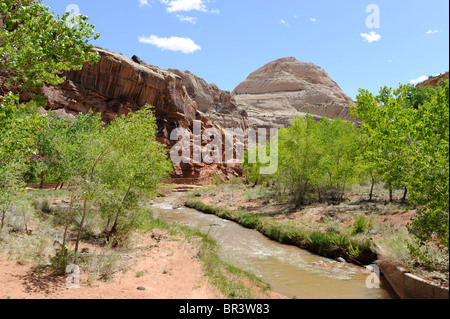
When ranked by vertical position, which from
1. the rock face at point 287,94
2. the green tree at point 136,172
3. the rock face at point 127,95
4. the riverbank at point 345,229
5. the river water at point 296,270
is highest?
the rock face at point 287,94

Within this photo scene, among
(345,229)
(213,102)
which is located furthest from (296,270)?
(213,102)

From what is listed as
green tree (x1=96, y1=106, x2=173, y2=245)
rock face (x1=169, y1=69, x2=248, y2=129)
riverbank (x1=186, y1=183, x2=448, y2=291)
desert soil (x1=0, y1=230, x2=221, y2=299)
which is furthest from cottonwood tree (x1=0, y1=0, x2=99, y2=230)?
rock face (x1=169, y1=69, x2=248, y2=129)

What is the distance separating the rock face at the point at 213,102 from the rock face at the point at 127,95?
62.3ft

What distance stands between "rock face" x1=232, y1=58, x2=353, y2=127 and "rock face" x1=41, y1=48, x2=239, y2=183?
3796 centimetres

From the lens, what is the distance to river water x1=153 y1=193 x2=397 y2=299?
8906 mm

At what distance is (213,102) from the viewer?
262 feet

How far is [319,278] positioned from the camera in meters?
10.2

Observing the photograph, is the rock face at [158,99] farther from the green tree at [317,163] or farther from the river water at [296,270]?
the river water at [296,270]

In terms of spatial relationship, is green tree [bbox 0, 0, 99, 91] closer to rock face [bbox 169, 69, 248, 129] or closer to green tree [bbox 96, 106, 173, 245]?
green tree [bbox 96, 106, 173, 245]

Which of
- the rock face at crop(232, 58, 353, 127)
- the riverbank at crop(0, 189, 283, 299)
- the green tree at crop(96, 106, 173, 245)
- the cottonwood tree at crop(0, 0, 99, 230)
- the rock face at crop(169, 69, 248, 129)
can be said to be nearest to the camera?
the cottonwood tree at crop(0, 0, 99, 230)

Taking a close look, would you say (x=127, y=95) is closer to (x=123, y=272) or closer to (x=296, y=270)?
(x=123, y=272)

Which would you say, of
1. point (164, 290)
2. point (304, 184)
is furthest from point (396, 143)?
point (304, 184)

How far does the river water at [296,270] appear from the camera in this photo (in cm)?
891

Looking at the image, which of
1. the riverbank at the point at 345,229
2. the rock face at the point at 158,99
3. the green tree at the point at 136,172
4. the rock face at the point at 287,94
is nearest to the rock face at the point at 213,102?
the rock face at the point at 158,99
